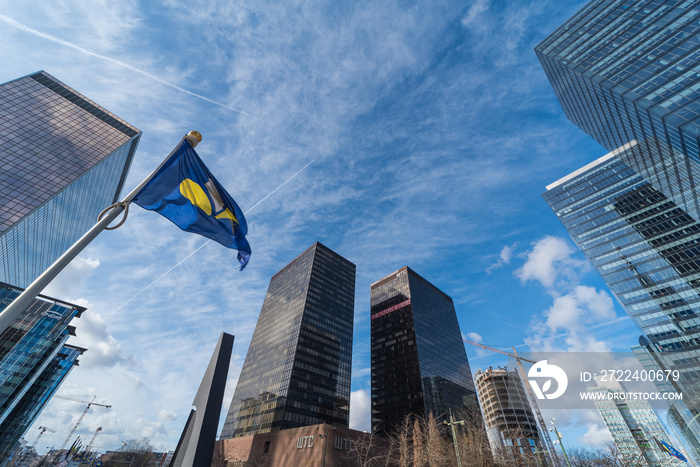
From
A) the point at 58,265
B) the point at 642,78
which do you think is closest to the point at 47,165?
the point at 58,265

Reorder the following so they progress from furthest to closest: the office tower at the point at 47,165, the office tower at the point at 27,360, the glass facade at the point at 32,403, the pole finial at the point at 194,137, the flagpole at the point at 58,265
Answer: the glass facade at the point at 32,403, the office tower at the point at 27,360, the office tower at the point at 47,165, the pole finial at the point at 194,137, the flagpole at the point at 58,265

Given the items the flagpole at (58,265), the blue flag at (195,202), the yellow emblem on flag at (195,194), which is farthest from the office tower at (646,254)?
the flagpole at (58,265)

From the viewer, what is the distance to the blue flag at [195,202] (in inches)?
410

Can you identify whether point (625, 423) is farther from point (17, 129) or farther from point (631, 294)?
point (17, 129)

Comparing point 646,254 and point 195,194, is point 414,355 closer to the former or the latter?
point 646,254

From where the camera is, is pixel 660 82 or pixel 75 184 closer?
pixel 660 82

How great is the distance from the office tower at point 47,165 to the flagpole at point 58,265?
82.2m

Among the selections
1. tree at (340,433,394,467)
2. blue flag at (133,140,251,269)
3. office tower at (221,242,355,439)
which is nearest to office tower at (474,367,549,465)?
office tower at (221,242,355,439)

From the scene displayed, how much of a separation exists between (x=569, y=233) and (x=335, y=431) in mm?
103266

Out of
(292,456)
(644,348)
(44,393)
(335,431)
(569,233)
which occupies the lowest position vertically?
(292,456)

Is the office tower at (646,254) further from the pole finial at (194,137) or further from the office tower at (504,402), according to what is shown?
the pole finial at (194,137)

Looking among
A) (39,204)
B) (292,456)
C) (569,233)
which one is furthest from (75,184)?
(569,233)

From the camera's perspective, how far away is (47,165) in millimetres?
74375

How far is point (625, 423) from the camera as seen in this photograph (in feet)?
588
